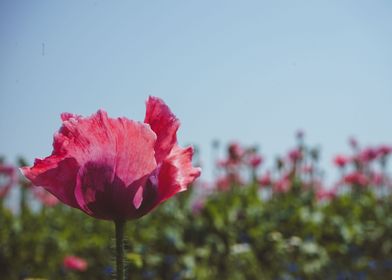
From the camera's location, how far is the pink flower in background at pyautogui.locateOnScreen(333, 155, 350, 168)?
7027 mm

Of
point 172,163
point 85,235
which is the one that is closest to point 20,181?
point 85,235

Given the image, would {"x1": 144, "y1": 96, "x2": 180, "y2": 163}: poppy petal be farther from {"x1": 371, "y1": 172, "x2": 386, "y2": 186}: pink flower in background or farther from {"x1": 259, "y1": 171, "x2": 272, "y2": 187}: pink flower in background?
{"x1": 371, "y1": 172, "x2": 386, "y2": 186}: pink flower in background

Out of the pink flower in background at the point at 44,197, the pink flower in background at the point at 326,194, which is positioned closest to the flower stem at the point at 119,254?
the pink flower in background at the point at 326,194

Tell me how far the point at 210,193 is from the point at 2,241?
12.2ft

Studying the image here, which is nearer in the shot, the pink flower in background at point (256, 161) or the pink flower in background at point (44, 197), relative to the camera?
the pink flower in background at point (256, 161)

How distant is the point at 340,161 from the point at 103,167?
6.56m

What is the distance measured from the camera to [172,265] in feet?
13.4

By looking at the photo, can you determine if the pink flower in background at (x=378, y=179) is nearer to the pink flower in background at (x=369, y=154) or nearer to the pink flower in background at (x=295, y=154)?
the pink flower in background at (x=369, y=154)

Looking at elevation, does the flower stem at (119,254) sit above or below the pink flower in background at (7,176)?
below

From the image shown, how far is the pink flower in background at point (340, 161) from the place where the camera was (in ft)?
23.1

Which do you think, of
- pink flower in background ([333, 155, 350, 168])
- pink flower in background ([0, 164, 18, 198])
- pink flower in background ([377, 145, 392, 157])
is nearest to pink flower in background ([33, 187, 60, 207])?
pink flower in background ([0, 164, 18, 198])

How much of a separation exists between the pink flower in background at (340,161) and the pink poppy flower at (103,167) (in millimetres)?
6500

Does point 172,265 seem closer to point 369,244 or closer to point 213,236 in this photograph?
point 213,236

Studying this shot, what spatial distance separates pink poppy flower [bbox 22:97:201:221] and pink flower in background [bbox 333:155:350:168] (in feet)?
21.3
